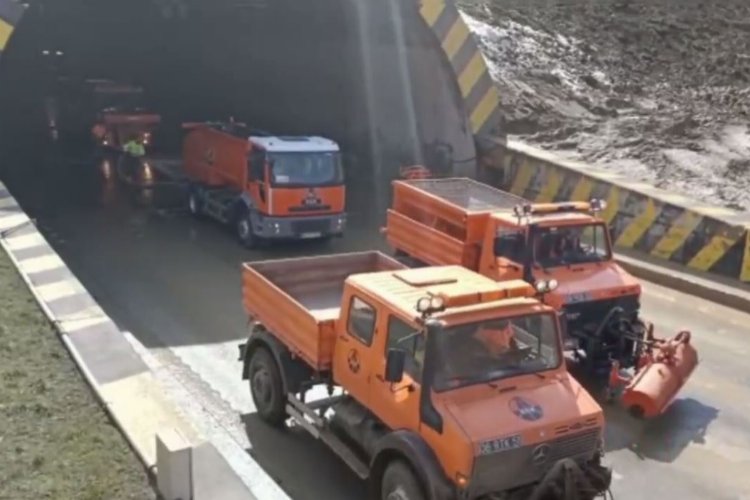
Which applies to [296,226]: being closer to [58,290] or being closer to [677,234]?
[58,290]

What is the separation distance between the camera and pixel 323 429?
10.2 m

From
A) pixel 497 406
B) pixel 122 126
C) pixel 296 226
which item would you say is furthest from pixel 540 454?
pixel 122 126

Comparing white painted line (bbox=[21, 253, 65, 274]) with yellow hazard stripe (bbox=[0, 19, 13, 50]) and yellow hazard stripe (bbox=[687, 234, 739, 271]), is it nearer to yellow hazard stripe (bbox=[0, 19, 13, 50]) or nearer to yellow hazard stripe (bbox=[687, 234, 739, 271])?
yellow hazard stripe (bbox=[0, 19, 13, 50])

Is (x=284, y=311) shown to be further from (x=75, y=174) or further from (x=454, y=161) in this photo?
(x=75, y=174)

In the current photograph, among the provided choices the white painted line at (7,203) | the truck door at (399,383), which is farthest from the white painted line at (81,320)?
the white painted line at (7,203)

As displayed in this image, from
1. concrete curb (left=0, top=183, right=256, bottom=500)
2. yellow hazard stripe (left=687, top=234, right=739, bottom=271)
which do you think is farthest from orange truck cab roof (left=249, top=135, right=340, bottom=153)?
yellow hazard stripe (left=687, top=234, right=739, bottom=271)

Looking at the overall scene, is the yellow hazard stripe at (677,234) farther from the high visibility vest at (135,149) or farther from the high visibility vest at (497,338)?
the high visibility vest at (135,149)

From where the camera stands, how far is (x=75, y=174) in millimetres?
29234

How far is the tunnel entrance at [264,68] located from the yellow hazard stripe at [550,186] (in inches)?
141

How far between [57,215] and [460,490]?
17730 mm

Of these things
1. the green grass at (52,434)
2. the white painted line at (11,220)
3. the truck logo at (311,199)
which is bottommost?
the white painted line at (11,220)

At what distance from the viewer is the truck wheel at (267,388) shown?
438 inches

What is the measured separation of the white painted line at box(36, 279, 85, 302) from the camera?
43.2 ft

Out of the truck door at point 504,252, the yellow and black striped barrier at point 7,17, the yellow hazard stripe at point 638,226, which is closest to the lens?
the truck door at point 504,252
